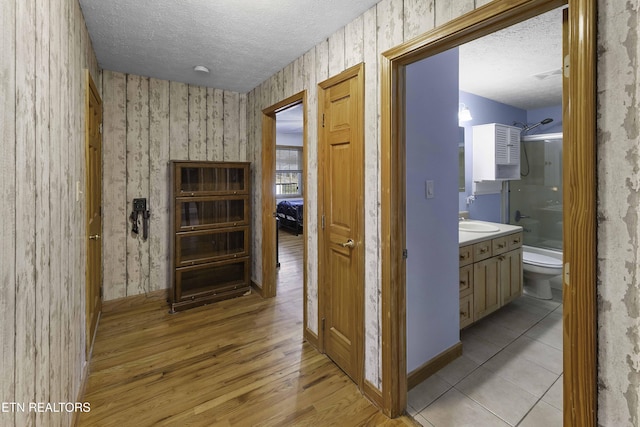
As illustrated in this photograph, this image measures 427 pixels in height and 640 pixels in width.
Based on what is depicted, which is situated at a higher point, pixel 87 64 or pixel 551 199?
pixel 87 64

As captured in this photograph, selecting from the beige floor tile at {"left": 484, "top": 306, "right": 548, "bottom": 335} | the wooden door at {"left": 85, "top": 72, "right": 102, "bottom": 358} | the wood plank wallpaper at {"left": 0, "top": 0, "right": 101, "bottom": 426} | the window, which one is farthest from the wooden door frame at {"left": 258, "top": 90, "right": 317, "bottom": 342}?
the window

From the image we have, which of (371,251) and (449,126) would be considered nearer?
(371,251)

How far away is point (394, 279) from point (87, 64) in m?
2.63

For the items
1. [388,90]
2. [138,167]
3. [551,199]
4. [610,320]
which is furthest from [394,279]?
[551,199]

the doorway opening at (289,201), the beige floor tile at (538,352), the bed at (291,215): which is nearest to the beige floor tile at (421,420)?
the beige floor tile at (538,352)

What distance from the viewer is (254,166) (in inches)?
143

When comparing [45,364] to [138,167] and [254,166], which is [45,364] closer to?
[138,167]

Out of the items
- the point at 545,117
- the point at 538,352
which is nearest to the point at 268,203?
the point at 538,352

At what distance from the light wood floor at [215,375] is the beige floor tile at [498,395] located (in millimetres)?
519

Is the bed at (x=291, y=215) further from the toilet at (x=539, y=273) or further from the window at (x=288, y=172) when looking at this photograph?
the toilet at (x=539, y=273)

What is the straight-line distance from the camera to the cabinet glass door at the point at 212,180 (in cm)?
323

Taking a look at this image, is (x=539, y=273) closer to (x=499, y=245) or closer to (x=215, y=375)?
(x=499, y=245)

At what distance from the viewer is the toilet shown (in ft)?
10.6

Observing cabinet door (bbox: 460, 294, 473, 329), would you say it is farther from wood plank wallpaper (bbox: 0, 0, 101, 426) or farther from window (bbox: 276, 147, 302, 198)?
window (bbox: 276, 147, 302, 198)
